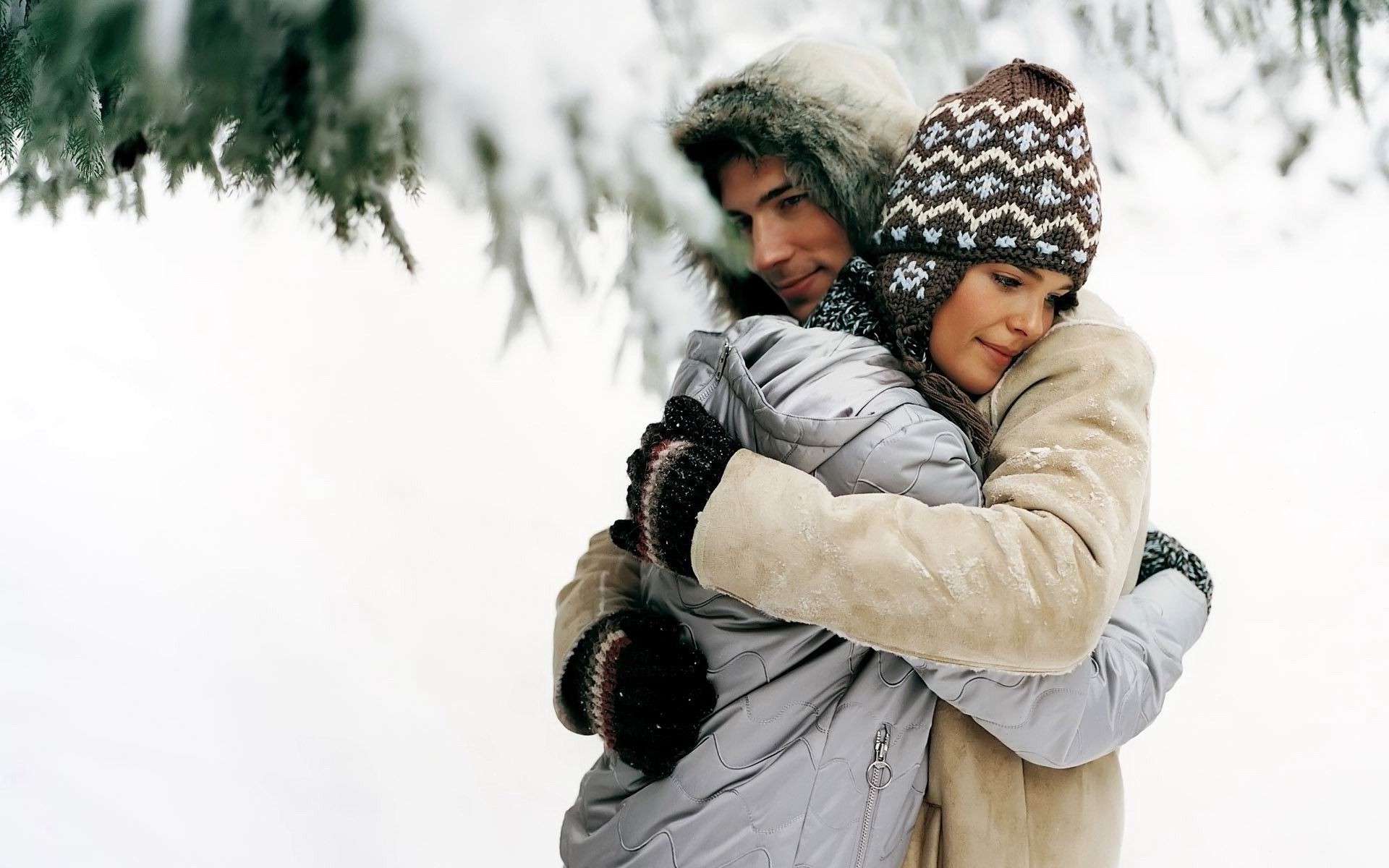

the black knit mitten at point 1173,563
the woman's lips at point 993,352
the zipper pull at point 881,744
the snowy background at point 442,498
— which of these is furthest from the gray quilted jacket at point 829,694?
the snowy background at point 442,498

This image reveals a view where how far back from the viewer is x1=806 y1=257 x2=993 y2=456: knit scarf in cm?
105

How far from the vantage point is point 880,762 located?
1.02 metres

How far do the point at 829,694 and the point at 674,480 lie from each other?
0.26 meters

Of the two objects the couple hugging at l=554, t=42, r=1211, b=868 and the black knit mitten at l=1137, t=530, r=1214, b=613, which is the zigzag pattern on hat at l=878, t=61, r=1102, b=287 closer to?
the couple hugging at l=554, t=42, r=1211, b=868

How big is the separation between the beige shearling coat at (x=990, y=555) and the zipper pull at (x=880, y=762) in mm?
71

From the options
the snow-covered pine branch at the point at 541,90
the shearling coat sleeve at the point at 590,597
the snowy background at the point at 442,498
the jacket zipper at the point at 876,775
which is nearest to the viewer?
the jacket zipper at the point at 876,775

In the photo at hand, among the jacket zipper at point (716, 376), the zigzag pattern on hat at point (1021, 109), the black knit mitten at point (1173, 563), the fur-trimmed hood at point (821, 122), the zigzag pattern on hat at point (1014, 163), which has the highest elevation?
the fur-trimmed hood at point (821, 122)

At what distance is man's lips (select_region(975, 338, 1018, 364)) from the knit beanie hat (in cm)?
6

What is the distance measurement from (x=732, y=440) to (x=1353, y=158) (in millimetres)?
1595

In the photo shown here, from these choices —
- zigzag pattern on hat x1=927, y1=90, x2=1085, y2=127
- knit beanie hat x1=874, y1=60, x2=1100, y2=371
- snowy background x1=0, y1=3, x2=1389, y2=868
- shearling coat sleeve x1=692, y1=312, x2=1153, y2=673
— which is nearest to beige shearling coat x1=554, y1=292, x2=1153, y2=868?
shearling coat sleeve x1=692, y1=312, x2=1153, y2=673

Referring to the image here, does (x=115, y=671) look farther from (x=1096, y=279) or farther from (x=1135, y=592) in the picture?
(x=1096, y=279)

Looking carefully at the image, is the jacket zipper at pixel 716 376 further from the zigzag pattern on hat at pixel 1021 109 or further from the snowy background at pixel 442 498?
the snowy background at pixel 442 498

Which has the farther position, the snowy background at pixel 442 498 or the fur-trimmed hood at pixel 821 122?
the snowy background at pixel 442 498

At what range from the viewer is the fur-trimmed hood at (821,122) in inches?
52.4
